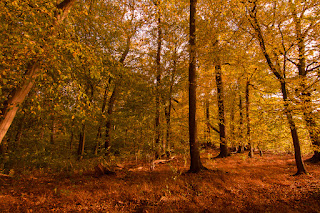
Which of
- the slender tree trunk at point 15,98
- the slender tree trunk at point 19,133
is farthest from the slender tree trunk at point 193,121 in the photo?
the slender tree trunk at point 19,133

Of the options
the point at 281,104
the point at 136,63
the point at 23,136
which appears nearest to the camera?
the point at 281,104

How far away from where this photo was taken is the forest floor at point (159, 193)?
5.20m

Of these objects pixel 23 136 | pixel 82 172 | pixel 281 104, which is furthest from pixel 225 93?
pixel 23 136

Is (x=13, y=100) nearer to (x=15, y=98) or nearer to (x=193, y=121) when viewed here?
(x=15, y=98)

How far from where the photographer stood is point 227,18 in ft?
30.8

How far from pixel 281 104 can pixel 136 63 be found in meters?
11.2

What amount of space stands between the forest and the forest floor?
0.04 meters

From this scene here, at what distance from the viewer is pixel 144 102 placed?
429 inches

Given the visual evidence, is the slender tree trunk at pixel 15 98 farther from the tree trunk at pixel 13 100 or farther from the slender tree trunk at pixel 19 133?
the slender tree trunk at pixel 19 133

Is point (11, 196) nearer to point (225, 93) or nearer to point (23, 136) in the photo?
point (23, 136)

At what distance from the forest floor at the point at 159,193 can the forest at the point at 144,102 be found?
44 millimetres

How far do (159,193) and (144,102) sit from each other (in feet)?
20.0

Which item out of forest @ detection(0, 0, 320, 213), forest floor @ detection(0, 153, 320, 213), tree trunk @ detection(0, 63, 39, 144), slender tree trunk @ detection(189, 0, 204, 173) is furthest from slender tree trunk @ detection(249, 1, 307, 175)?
tree trunk @ detection(0, 63, 39, 144)

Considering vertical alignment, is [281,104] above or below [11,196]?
above
